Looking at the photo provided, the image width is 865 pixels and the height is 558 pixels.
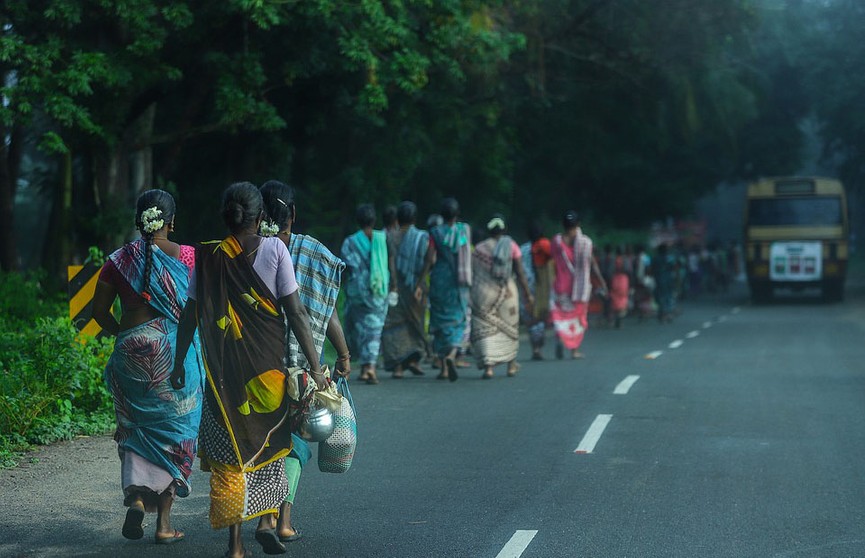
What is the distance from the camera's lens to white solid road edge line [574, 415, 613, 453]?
8461mm

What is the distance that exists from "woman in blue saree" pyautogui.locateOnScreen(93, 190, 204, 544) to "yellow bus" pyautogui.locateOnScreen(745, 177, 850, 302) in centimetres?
3036

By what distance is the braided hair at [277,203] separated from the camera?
5.90 m

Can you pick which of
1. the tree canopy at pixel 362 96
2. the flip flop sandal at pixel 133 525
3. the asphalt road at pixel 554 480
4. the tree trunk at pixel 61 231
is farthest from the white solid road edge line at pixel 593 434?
the tree trunk at pixel 61 231

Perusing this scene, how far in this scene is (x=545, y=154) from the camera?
3266cm

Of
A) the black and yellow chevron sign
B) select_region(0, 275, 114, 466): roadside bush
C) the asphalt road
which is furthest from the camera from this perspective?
the black and yellow chevron sign

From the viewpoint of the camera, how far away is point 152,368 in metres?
5.86

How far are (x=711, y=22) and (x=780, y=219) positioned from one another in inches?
421

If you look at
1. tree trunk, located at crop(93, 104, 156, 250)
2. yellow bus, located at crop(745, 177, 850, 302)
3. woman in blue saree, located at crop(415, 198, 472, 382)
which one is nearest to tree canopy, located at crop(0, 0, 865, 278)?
tree trunk, located at crop(93, 104, 156, 250)

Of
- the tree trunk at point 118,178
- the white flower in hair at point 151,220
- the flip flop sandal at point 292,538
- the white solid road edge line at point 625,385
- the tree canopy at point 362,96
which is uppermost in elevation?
the tree canopy at point 362,96

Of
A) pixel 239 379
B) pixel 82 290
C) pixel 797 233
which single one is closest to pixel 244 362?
pixel 239 379

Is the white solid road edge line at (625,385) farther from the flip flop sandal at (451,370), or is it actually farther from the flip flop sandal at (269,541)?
the flip flop sandal at (269,541)

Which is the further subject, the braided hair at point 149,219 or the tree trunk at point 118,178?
the tree trunk at point 118,178

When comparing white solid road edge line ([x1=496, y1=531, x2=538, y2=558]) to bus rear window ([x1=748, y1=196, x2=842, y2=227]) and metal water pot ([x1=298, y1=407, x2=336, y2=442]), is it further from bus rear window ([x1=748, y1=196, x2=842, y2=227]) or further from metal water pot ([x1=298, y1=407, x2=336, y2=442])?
bus rear window ([x1=748, y1=196, x2=842, y2=227])

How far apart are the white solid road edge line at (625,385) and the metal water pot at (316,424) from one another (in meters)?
6.61
